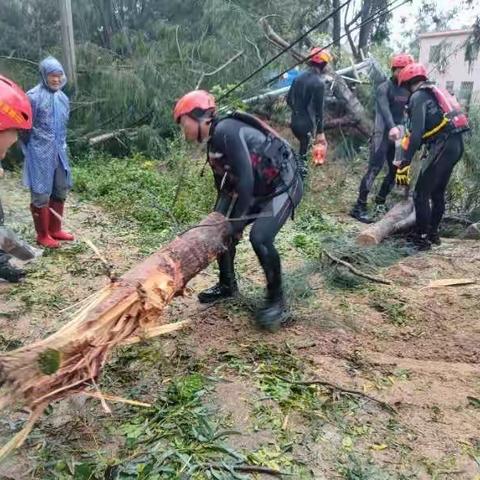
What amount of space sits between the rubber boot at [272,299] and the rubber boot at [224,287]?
44 centimetres

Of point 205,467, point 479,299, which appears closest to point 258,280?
point 479,299

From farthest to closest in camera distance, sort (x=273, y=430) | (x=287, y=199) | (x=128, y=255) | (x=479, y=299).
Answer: (x=128, y=255)
(x=479, y=299)
(x=287, y=199)
(x=273, y=430)

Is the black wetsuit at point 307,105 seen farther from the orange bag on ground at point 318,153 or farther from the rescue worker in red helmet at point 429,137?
the rescue worker in red helmet at point 429,137

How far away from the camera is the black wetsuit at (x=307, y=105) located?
682cm

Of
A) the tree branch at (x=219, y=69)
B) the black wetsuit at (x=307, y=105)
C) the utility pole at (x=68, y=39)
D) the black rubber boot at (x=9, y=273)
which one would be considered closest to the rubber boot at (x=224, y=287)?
the black rubber boot at (x=9, y=273)

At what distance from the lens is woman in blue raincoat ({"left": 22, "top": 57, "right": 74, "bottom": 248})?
193 inches

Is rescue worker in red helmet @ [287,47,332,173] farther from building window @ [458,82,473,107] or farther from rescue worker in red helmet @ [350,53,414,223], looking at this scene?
building window @ [458,82,473,107]

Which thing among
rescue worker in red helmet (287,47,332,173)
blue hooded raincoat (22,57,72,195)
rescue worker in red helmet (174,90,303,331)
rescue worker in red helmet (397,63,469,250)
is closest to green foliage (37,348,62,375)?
rescue worker in red helmet (174,90,303,331)

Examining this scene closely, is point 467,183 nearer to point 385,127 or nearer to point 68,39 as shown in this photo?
point 385,127

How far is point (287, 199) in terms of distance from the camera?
3582mm

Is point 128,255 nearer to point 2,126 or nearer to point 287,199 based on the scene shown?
point 287,199

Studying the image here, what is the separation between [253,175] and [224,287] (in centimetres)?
104

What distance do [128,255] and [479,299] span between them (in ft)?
10.1

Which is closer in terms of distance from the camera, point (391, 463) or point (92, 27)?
point (391, 463)
